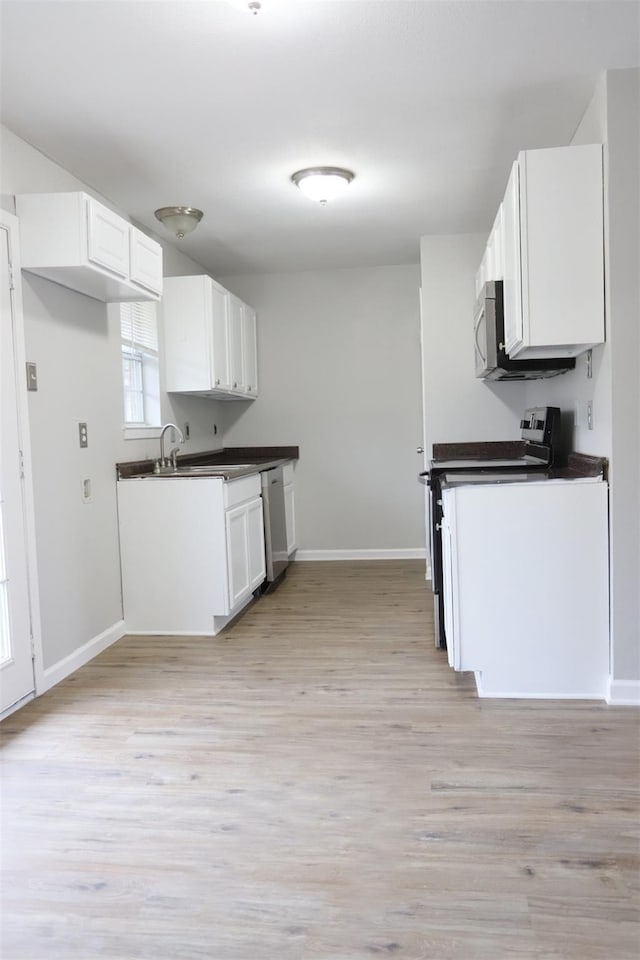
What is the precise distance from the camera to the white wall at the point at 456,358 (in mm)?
5020

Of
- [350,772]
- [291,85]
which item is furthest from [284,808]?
[291,85]

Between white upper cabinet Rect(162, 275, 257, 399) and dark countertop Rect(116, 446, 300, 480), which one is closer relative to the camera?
dark countertop Rect(116, 446, 300, 480)

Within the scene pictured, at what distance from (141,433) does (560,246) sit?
2.66 meters

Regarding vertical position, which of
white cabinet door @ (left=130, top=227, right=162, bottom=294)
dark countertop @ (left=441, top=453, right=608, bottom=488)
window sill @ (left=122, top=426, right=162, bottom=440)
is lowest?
dark countertop @ (left=441, top=453, right=608, bottom=488)

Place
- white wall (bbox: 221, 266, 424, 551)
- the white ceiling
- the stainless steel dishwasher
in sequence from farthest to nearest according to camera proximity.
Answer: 1. white wall (bbox: 221, 266, 424, 551)
2. the stainless steel dishwasher
3. the white ceiling

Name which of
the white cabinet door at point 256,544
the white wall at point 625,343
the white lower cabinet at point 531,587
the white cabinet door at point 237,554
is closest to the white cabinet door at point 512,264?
the white wall at point 625,343

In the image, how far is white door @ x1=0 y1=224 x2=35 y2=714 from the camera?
Answer: 2873 mm

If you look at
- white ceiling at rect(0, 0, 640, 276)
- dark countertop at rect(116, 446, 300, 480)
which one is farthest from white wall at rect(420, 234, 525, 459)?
dark countertop at rect(116, 446, 300, 480)

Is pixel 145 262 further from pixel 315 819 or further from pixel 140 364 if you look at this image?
pixel 315 819

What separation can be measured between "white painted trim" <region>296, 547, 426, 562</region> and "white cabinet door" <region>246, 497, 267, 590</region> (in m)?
1.23

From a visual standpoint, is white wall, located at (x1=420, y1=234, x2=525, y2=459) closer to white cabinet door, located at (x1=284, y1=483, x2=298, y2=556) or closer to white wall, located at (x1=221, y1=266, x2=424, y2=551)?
white wall, located at (x1=221, y1=266, x2=424, y2=551)

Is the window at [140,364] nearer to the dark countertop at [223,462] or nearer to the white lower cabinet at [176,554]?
the dark countertop at [223,462]

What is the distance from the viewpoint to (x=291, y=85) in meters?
2.73

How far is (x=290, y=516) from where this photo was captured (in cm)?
586
